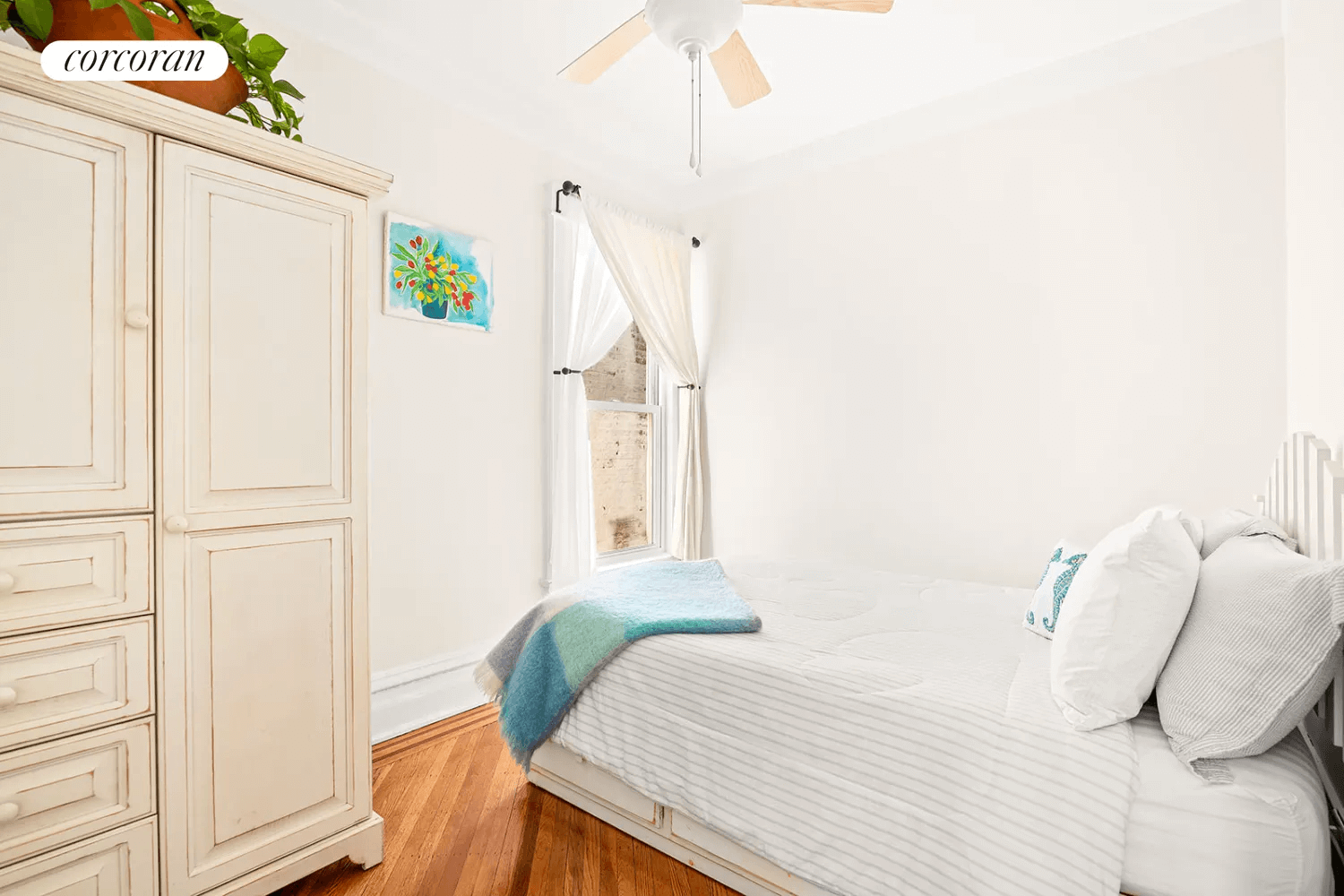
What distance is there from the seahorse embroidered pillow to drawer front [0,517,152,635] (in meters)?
2.20

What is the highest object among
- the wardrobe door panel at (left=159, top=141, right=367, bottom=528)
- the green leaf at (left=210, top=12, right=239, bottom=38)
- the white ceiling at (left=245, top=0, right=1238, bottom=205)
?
the white ceiling at (left=245, top=0, right=1238, bottom=205)

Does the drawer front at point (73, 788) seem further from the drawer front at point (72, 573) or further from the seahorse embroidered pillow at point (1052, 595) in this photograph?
the seahorse embroidered pillow at point (1052, 595)

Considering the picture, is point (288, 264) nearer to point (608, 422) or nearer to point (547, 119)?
point (547, 119)

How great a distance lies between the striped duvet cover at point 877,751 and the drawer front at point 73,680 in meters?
1.05

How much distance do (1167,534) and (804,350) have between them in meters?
2.34

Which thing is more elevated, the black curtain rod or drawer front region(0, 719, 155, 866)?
the black curtain rod

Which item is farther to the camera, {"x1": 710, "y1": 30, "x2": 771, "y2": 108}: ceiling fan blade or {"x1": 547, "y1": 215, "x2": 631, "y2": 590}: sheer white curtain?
{"x1": 547, "y1": 215, "x2": 631, "y2": 590}: sheer white curtain

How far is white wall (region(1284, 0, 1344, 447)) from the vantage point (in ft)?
4.46

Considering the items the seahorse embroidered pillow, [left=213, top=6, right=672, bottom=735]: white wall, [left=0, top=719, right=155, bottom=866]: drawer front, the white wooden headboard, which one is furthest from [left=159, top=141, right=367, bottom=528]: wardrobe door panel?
the white wooden headboard

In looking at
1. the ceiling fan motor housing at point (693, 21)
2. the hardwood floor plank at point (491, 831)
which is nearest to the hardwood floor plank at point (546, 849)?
the hardwood floor plank at point (491, 831)

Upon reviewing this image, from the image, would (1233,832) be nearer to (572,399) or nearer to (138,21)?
(138,21)

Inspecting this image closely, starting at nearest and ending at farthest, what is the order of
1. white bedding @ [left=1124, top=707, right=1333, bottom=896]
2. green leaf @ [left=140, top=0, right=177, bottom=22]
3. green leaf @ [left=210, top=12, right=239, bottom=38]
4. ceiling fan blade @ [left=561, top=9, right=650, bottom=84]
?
white bedding @ [left=1124, top=707, right=1333, bottom=896] → green leaf @ [left=140, top=0, right=177, bottom=22] → green leaf @ [left=210, top=12, right=239, bottom=38] → ceiling fan blade @ [left=561, top=9, right=650, bottom=84]

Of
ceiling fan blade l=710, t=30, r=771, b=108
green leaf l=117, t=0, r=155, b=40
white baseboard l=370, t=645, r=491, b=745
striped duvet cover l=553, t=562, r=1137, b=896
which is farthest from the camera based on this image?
white baseboard l=370, t=645, r=491, b=745

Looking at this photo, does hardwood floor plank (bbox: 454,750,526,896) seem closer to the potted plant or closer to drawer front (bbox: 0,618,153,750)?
drawer front (bbox: 0,618,153,750)
